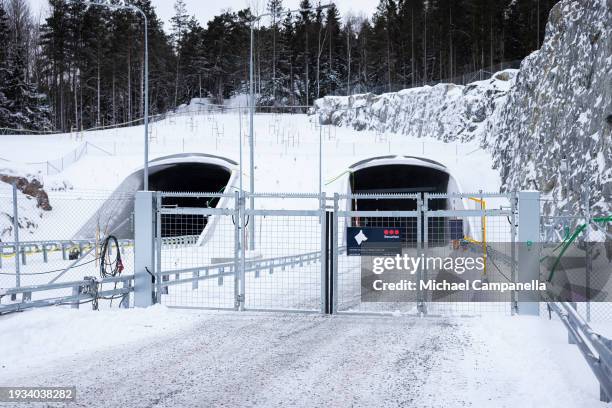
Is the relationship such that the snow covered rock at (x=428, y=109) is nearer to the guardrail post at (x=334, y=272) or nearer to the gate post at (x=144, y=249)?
the guardrail post at (x=334, y=272)

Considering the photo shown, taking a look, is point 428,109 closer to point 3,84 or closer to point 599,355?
point 3,84

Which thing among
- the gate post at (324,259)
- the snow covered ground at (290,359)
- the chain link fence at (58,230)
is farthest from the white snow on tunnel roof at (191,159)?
the gate post at (324,259)

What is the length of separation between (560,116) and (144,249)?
22.1 meters

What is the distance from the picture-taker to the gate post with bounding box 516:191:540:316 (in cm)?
988

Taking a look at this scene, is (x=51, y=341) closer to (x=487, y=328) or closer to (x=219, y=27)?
(x=487, y=328)

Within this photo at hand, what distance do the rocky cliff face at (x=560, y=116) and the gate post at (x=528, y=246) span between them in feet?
4.20

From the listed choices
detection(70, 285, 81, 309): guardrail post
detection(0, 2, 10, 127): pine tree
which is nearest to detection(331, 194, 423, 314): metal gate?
detection(70, 285, 81, 309): guardrail post

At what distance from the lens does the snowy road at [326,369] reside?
18.8 feet

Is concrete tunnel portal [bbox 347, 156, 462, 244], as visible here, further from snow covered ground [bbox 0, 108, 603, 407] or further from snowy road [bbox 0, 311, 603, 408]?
snowy road [bbox 0, 311, 603, 408]

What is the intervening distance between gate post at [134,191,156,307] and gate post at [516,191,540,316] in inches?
275

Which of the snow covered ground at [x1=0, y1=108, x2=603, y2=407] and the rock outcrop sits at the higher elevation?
the rock outcrop

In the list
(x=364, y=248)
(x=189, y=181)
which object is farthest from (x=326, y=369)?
(x=189, y=181)

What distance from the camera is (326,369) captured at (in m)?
6.81

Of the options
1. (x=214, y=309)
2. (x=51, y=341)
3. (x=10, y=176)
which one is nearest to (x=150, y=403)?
(x=51, y=341)
